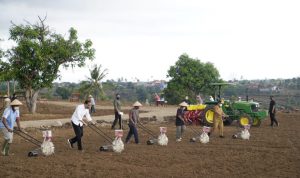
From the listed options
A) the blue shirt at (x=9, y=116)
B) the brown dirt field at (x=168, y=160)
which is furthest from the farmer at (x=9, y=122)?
the brown dirt field at (x=168, y=160)

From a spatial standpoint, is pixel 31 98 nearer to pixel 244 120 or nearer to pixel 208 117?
pixel 208 117

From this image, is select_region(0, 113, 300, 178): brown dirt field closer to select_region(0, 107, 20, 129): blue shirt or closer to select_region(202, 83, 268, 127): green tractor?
select_region(0, 107, 20, 129): blue shirt

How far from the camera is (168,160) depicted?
449 inches

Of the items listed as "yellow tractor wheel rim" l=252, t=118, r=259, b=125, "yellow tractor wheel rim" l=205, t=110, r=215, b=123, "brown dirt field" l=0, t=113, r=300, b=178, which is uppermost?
"yellow tractor wheel rim" l=205, t=110, r=215, b=123

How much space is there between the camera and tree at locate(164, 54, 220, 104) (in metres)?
44.3

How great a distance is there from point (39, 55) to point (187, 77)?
21471 millimetres

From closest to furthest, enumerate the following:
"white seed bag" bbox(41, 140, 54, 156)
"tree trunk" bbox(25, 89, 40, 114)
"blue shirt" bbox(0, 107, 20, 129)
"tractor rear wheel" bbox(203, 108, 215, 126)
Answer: "blue shirt" bbox(0, 107, 20, 129), "white seed bag" bbox(41, 140, 54, 156), "tractor rear wheel" bbox(203, 108, 215, 126), "tree trunk" bbox(25, 89, 40, 114)

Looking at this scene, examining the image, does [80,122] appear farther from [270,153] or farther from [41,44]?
[41,44]

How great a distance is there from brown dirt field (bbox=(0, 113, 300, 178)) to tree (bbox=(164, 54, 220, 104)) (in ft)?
93.3

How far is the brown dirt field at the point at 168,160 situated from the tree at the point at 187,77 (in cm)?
2844

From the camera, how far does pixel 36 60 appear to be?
26.1 metres

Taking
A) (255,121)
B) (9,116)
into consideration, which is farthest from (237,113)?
(9,116)

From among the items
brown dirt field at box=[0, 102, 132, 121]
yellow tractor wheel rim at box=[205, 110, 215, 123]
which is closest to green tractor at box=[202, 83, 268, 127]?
yellow tractor wheel rim at box=[205, 110, 215, 123]

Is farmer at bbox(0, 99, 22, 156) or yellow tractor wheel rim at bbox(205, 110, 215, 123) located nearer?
farmer at bbox(0, 99, 22, 156)
